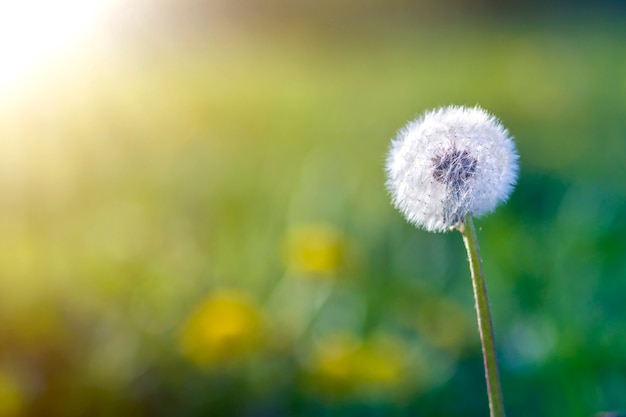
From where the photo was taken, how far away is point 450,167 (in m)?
0.69

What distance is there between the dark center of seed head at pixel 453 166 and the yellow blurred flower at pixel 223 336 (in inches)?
45.3

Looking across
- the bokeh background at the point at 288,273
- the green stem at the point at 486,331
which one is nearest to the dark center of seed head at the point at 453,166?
A: the green stem at the point at 486,331

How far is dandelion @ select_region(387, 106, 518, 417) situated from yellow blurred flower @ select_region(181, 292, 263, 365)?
1.13 metres

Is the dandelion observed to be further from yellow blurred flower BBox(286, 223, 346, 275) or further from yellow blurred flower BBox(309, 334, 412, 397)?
yellow blurred flower BBox(286, 223, 346, 275)

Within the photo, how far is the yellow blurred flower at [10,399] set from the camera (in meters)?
1.70

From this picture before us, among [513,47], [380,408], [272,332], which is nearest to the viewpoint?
[380,408]

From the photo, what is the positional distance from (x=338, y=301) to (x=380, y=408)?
0.41 meters

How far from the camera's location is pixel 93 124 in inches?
164

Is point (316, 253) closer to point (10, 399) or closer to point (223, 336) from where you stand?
point (223, 336)

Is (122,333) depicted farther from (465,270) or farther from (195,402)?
(465,270)

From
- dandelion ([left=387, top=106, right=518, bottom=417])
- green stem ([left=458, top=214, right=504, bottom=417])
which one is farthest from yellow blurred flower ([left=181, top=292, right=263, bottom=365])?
green stem ([left=458, top=214, right=504, bottom=417])

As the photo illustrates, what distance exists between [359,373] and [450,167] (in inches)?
43.8

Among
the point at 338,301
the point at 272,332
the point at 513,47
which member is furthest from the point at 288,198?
the point at 513,47

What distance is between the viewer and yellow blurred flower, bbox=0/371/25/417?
1.70 metres
